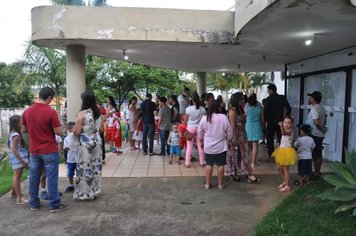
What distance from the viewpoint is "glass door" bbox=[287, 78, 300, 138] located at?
31.4 feet

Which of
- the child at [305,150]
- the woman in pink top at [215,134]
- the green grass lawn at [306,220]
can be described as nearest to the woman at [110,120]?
the woman in pink top at [215,134]

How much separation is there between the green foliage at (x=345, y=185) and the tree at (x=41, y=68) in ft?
42.4

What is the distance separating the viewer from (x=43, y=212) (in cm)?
478

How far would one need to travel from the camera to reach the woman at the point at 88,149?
16.6 ft

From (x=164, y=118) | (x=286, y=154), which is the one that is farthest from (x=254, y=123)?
(x=164, y=118)

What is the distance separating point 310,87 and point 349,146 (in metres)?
2.29

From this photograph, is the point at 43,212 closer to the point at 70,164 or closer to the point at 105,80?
the point at 70,164

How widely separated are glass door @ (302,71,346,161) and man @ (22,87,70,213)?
601cm

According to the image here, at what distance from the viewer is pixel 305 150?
5797 mm

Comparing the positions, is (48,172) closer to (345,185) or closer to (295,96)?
(345,185)

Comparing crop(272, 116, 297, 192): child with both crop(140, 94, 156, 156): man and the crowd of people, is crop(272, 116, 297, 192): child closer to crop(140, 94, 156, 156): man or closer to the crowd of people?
the crowd of people

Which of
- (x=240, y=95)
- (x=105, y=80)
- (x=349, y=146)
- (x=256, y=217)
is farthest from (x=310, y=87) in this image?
(x=105, y=80)

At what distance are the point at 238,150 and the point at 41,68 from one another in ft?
39.1

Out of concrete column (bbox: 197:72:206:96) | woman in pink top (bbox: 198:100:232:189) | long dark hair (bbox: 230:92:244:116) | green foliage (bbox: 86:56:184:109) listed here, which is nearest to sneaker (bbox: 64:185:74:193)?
woman in pink top (bbox: 198:100:232:189)
